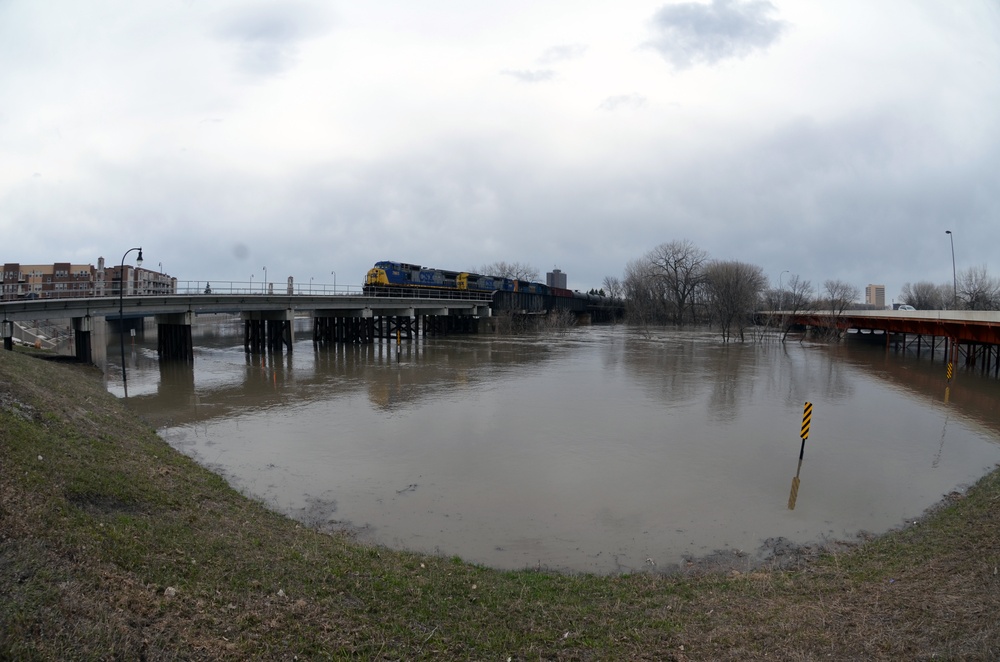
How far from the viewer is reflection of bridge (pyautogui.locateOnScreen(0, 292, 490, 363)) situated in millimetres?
30812

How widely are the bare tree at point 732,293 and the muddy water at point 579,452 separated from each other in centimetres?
3597

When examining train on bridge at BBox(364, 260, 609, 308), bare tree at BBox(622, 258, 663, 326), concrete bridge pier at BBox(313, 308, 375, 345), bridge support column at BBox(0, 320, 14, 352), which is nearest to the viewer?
bridge support column at BBox(0, 320, 14, 352)

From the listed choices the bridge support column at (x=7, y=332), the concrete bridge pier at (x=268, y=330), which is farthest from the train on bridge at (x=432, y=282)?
the bridge support column at (x=7, y=332)

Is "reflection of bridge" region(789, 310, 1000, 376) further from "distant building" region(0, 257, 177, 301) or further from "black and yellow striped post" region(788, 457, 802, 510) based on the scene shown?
"distant building" region(0, 257, 177, 301)

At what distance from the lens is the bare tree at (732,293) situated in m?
71.2

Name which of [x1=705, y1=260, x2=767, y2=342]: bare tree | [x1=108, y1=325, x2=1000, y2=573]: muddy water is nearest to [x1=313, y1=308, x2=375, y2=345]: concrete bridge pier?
[x1=108, y1=325, x2=1000, y2=573]: muddy water

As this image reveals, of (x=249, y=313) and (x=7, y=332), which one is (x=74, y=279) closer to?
(x=249, y=313)

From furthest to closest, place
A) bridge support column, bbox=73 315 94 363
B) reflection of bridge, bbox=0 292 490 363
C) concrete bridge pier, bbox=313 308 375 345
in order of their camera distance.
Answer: concrete bridge pier, bbox=313 308 375 345 → bridge support column, bbox=73 315 94 363 → reflection of bridge, bbox=0 292 490 363

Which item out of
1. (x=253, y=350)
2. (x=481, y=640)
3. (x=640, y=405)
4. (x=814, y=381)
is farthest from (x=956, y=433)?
(x=253, y=350)

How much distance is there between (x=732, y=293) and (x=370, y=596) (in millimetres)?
84160

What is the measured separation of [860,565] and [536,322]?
81.9 m

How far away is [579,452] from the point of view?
17.1 metres

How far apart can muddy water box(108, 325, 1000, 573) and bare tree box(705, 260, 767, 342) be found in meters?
36.0

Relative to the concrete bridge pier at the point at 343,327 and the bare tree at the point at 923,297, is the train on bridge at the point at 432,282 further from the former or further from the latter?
the bare tree at the point at 923,297
